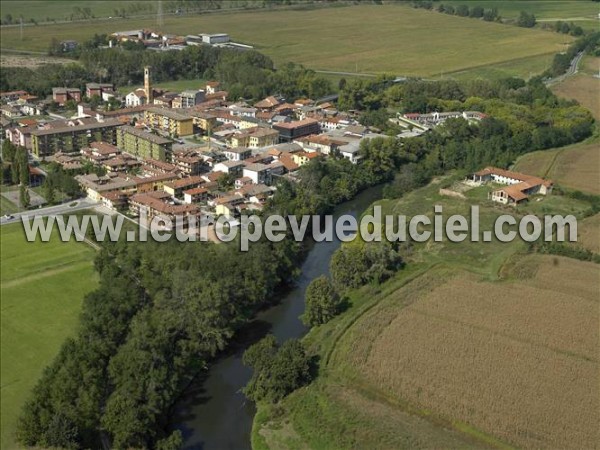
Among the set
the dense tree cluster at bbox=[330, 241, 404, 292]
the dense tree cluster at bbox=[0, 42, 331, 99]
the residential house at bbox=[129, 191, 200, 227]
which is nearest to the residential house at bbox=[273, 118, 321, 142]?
the dense tree cluster at bbox=[0, 42, 331, 99]

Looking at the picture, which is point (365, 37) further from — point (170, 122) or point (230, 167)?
point (230, 167)

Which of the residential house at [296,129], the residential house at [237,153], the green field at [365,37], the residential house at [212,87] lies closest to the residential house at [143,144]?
the residential house at [237,153]

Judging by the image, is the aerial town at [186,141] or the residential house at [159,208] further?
the aerial town at [186,141]

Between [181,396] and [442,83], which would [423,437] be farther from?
[442,83]

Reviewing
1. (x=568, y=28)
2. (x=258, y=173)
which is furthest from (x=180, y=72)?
(x=568, y=28)

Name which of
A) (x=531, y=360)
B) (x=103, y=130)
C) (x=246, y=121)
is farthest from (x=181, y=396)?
(x=246, y=121)

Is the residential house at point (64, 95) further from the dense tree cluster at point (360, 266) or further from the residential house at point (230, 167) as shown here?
the dense tree cluster at point (360, 266)
